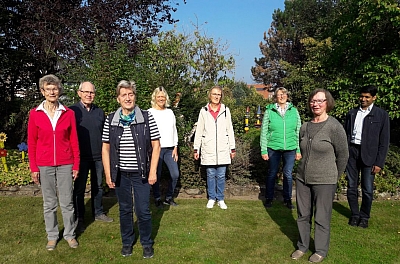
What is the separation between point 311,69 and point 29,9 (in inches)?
452

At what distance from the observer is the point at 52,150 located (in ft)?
10.9

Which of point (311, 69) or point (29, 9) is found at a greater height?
point (29, 9)

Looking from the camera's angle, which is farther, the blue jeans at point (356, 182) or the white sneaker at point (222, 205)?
the white sneaker at point (222, 205)

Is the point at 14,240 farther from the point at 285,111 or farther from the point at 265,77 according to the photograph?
the point at 265,77

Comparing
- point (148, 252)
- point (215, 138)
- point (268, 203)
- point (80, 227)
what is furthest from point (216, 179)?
point (80, 227)

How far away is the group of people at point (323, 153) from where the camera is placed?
3111 mm

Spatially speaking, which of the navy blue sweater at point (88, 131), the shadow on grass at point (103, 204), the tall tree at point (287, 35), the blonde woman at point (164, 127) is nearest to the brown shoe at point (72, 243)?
the shadow on grass at point (103, 204)

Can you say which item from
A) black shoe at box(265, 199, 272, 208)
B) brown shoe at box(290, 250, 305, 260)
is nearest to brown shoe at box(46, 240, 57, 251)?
brown shoe at box(290, 250, 305, 260)

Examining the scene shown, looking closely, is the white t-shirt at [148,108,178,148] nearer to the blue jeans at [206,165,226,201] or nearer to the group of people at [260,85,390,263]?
the blue jeans at [206,165,226,201]

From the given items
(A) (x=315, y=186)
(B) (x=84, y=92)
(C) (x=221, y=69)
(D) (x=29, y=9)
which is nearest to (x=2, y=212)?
(B) (x=84, y=92)

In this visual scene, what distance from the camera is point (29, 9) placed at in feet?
29.7

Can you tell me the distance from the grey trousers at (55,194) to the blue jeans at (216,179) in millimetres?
2102

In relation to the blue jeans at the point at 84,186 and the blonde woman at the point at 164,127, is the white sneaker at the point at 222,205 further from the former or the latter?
the blue jeans at the point at 84,186

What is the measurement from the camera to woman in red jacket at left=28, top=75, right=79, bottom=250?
3.30 meters
